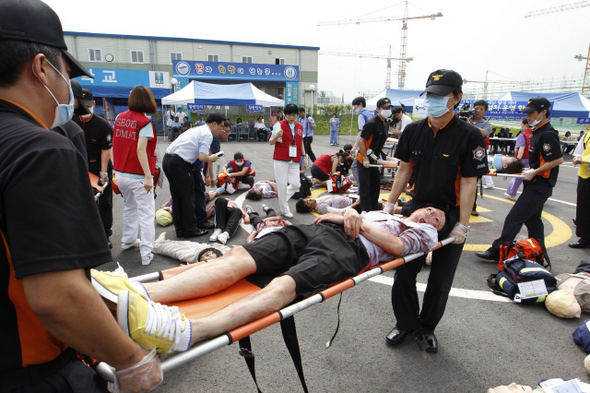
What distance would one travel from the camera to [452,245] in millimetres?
2840

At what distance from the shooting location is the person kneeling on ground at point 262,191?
7.62 metres

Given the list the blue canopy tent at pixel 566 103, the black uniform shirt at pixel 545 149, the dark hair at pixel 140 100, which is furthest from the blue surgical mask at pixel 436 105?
the blue canopy tent at pixel 566 103

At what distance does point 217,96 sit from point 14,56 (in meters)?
19.6

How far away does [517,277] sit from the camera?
3.59 m

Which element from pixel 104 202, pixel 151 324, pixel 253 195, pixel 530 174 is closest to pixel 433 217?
pixel 151 324

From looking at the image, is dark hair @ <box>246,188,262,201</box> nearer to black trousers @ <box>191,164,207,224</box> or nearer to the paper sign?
black trousers @ <box>191,164,207,224</box>

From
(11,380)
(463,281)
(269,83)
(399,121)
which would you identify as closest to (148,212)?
(11,380)

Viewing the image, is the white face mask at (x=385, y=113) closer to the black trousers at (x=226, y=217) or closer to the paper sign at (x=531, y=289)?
the black trousers at (x=226, y=217)

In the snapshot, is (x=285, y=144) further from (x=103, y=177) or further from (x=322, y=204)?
(x=103, y=177)

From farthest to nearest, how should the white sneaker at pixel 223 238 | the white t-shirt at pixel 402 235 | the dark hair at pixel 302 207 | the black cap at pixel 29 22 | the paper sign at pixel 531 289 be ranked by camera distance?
the dark hair at pixel 302 207 → the white sneaker at pixel 223 238 → the paper sign at pixel 531 289 → the white t-shirt at pixel 402 235 → the black cap at pixel 29 22

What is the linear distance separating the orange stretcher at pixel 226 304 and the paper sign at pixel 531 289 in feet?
4.67

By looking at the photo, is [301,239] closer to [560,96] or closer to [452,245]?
[452,245]

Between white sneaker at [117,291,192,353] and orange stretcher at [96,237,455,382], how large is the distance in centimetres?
6

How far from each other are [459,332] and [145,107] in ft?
14.2
